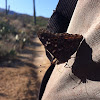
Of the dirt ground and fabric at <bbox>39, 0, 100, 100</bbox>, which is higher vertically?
fabric at <bbox>39, 0, 100, 100</bbox>

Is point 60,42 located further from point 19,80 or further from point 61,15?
point 19,80

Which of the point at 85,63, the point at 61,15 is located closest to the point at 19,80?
the point at 61,15

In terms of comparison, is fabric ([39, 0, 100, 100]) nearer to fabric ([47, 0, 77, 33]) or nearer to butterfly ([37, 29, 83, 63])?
butterfly ([37, 29, 83, 63])

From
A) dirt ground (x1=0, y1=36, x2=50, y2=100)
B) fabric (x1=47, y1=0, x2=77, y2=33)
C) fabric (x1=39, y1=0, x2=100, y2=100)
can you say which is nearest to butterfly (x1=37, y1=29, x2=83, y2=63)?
fabric (x1=39, y1=0, x2=100, y2=100)

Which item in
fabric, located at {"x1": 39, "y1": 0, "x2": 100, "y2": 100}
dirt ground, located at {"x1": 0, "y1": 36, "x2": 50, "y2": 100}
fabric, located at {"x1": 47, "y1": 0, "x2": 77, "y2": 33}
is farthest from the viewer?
dirt ground, located at {"x1": 0, "y1": 36, "x2": 50, "y2": 100}

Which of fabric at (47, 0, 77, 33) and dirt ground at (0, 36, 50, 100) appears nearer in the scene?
fabric at (47, 0, 77, 33)

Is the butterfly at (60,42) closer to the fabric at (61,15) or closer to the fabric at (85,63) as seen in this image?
the fabric at (85,63)
